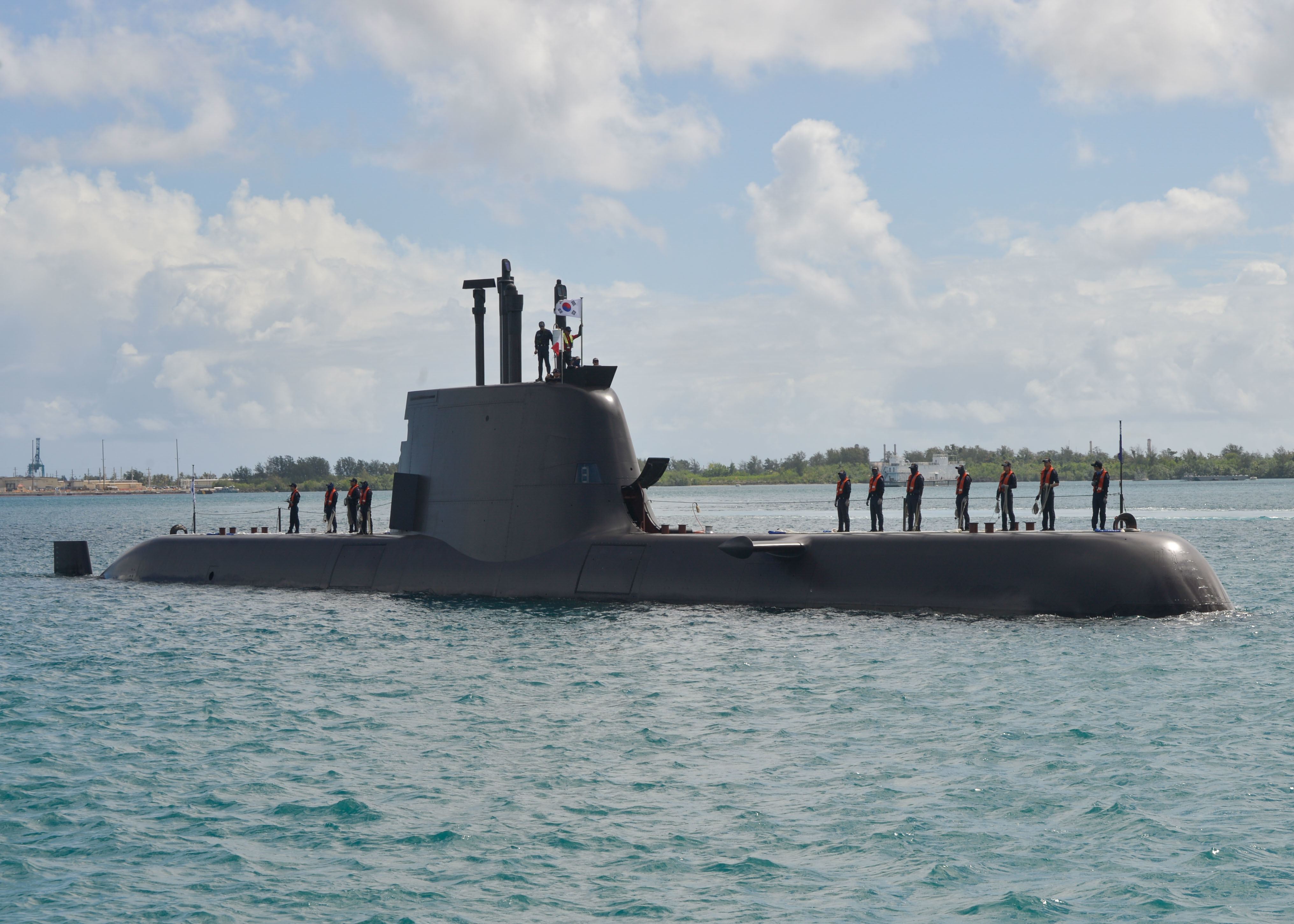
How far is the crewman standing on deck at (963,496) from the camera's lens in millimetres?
21578

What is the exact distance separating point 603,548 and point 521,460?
234 centimetres

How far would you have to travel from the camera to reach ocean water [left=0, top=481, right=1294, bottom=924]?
25.5 feet

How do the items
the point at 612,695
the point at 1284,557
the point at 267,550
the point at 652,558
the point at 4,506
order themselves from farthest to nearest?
1. the point at 4,506
2. the point at 1284,557
3. the point at 267,550
4. the point at 652,558
5. the point at 612,695

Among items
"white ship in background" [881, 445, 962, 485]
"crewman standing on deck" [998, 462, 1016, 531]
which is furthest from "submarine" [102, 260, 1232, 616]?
"white ship in background" [881, 445, 962, 485]

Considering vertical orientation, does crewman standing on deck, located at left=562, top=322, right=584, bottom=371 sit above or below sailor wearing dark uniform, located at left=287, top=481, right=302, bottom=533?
above

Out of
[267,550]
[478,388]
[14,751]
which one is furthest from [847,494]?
[14,751]

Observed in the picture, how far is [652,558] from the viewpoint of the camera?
21031 mm

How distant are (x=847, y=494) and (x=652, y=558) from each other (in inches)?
181

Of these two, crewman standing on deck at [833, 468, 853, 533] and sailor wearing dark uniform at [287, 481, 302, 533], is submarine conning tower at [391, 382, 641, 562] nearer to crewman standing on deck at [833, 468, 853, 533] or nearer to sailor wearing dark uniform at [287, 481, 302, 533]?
crewman standing on deck at [833, 468, 853, 533]

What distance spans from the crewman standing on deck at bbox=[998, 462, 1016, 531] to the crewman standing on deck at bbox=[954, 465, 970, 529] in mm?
615

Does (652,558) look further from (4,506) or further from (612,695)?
(4,506)

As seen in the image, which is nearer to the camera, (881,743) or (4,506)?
(881,743)

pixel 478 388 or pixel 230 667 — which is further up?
pixel 478 388

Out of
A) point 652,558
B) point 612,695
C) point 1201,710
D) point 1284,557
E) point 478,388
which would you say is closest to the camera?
point 1201,710
